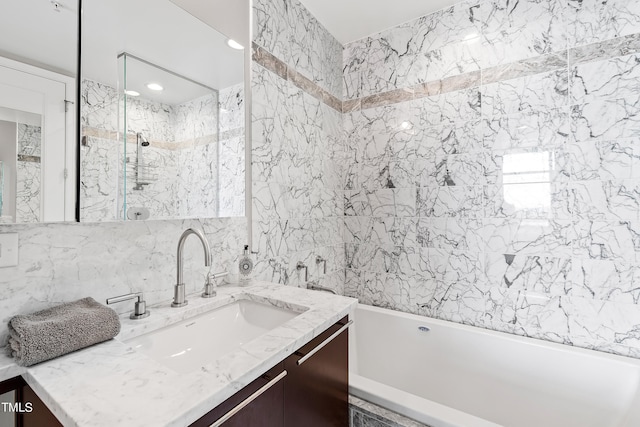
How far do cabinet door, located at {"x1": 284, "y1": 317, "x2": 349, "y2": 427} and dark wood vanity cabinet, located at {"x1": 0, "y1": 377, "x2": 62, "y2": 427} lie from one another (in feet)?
1.96

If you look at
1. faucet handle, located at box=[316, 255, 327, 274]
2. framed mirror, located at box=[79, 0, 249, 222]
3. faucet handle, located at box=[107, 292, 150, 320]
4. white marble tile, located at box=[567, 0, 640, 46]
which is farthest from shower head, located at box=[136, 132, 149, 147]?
white marble tile, located at box=[567, 0, 640, 46]

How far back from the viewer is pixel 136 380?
66cm

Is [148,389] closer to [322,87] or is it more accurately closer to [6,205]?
[6,205]

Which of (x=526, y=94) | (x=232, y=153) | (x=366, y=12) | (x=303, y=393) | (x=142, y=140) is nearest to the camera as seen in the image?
(x=303, y=393)

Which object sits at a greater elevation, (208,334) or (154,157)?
(154,157)

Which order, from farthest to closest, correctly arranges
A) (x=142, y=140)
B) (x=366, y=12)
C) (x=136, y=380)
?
(x=366, y=12) → (x=142, y=140) → (x=136, y=380)

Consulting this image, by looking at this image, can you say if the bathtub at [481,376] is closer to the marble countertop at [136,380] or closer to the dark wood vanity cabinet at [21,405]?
the marble countertop at [136,380]

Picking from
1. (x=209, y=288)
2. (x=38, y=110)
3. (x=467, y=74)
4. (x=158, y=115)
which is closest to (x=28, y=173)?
(x=38, y=110)

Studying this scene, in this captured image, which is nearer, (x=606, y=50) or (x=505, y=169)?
(x=606, y=50)

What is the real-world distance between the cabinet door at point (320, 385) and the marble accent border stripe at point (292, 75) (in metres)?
1.43

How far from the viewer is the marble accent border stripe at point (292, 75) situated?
1646mm

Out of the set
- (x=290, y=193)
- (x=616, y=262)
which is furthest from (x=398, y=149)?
(x=616, y=262)

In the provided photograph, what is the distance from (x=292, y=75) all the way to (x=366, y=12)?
28.6 inches

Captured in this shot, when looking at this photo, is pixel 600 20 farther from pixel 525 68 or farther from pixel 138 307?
pixel 138 307
